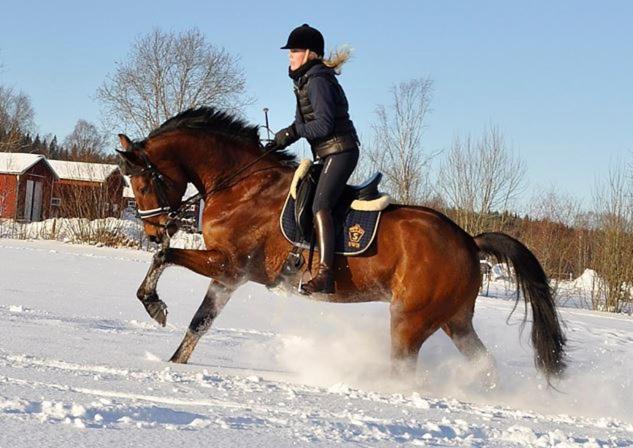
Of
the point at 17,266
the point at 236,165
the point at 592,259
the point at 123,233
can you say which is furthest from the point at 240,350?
the point at 123,233

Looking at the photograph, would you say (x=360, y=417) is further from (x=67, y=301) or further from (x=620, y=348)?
(x=620, y=348)

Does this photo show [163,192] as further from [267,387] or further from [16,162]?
[16,162]

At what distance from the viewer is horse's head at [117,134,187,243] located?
255 inches

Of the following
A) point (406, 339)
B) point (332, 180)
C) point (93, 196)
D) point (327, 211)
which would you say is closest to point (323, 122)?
point (332, 180)

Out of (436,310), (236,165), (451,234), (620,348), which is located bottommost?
(620,348)

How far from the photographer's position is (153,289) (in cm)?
611

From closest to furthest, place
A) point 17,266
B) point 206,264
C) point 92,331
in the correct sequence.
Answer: point 206,264, point 92,331, point 17,266

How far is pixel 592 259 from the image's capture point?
22859 millimetres

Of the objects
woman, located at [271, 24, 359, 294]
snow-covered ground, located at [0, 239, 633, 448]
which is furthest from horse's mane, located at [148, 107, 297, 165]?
snow-covered ground, located at [0, 239, 633, 448]

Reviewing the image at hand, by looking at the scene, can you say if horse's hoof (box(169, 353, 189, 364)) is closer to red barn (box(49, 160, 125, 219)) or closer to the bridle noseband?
the bridle noseband

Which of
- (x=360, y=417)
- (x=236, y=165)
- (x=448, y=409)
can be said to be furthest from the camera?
(x=236, y=165)

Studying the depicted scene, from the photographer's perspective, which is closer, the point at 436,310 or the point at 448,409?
the point at 448,409

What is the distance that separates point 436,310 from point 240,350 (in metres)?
2.23

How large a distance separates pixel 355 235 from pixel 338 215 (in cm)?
23
